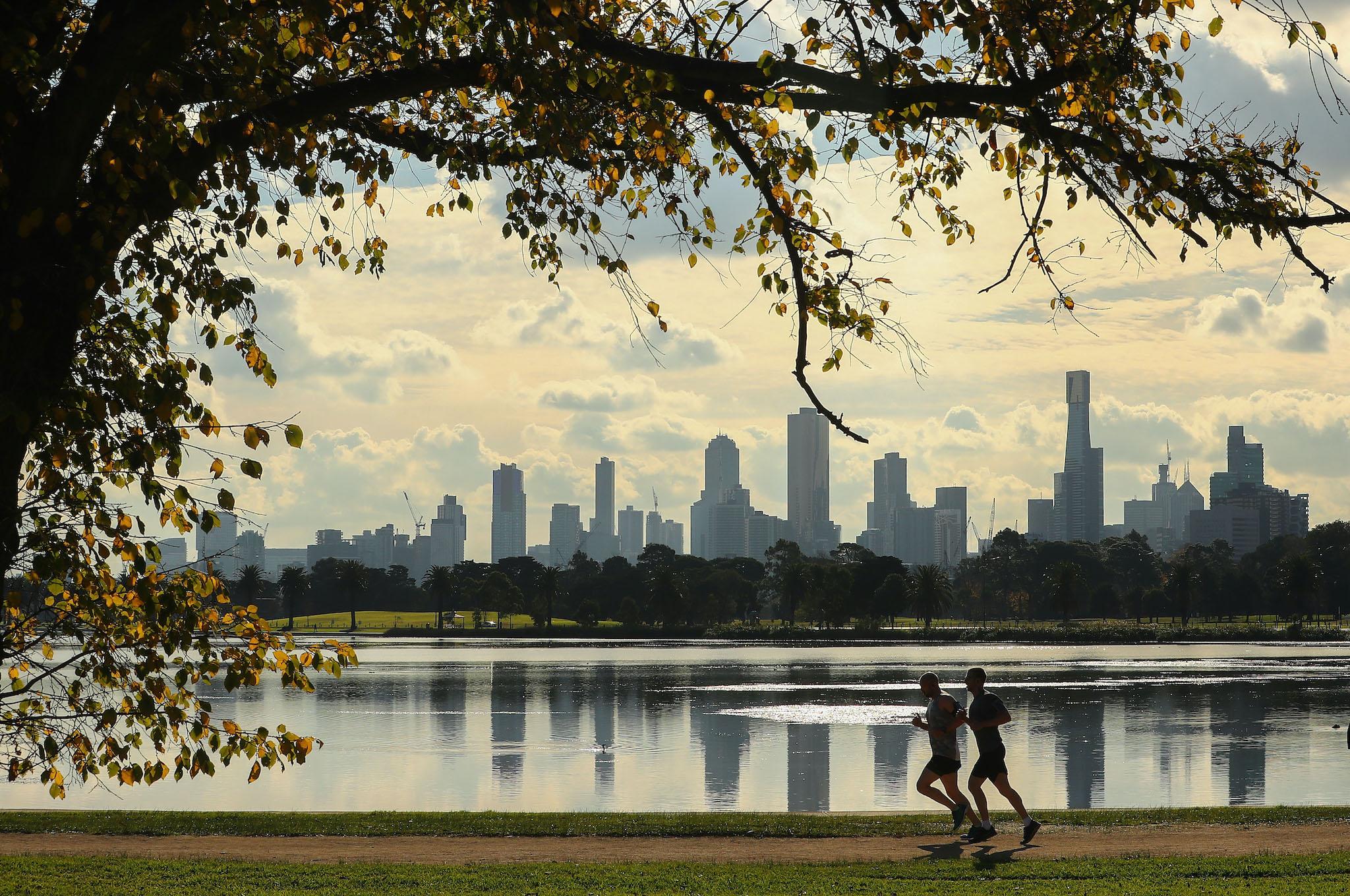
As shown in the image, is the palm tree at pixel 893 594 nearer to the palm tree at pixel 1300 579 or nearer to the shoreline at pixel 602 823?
the palm tree at pixel 1300 579

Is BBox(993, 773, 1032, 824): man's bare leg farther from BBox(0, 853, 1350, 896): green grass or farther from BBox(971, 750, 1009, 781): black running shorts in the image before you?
BBox(0, 853, 1350, 896): green grass

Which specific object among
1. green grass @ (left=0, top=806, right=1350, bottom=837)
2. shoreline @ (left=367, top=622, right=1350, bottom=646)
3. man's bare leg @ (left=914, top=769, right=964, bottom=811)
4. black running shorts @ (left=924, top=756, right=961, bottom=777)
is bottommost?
shoreline @ (left=367, top=622, right=1350, bottom=646)

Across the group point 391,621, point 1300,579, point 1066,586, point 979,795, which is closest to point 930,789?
point 979,795

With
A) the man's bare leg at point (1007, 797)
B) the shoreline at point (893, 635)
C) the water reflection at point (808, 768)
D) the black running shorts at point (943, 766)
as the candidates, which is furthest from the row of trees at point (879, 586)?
the man's bare leg at point (1007, 797)

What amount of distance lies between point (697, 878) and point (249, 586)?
146m

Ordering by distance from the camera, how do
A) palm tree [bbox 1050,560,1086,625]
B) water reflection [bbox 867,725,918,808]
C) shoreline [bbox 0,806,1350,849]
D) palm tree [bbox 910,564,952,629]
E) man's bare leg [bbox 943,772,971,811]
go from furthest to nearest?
palm tree [bbox 1050,560,1086,625] < palm tree [bbox 910,564,952,629] < water reflection [bbox 867,725,918,808] < shoreline [bbox 0,806,1350,849] < man's bare leg [bbox 943,772,971,811]

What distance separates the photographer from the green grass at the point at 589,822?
54.3 ft

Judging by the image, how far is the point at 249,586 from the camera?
495ft

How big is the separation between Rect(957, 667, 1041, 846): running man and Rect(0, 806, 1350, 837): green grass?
3.80ft

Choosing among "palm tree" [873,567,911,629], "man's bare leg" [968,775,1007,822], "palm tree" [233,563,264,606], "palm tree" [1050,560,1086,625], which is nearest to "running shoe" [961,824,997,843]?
"man's bare leg" [968,775,1007,822]

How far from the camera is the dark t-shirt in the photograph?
1516cm

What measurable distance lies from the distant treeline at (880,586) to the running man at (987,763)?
11610cm

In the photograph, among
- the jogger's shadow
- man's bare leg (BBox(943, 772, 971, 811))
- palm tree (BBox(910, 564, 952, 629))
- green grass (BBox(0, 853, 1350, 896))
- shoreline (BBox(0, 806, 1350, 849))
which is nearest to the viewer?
green grass (BBox(0, 853, 1350, 896))

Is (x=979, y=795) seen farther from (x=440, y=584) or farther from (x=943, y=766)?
(x=440, y=584)
